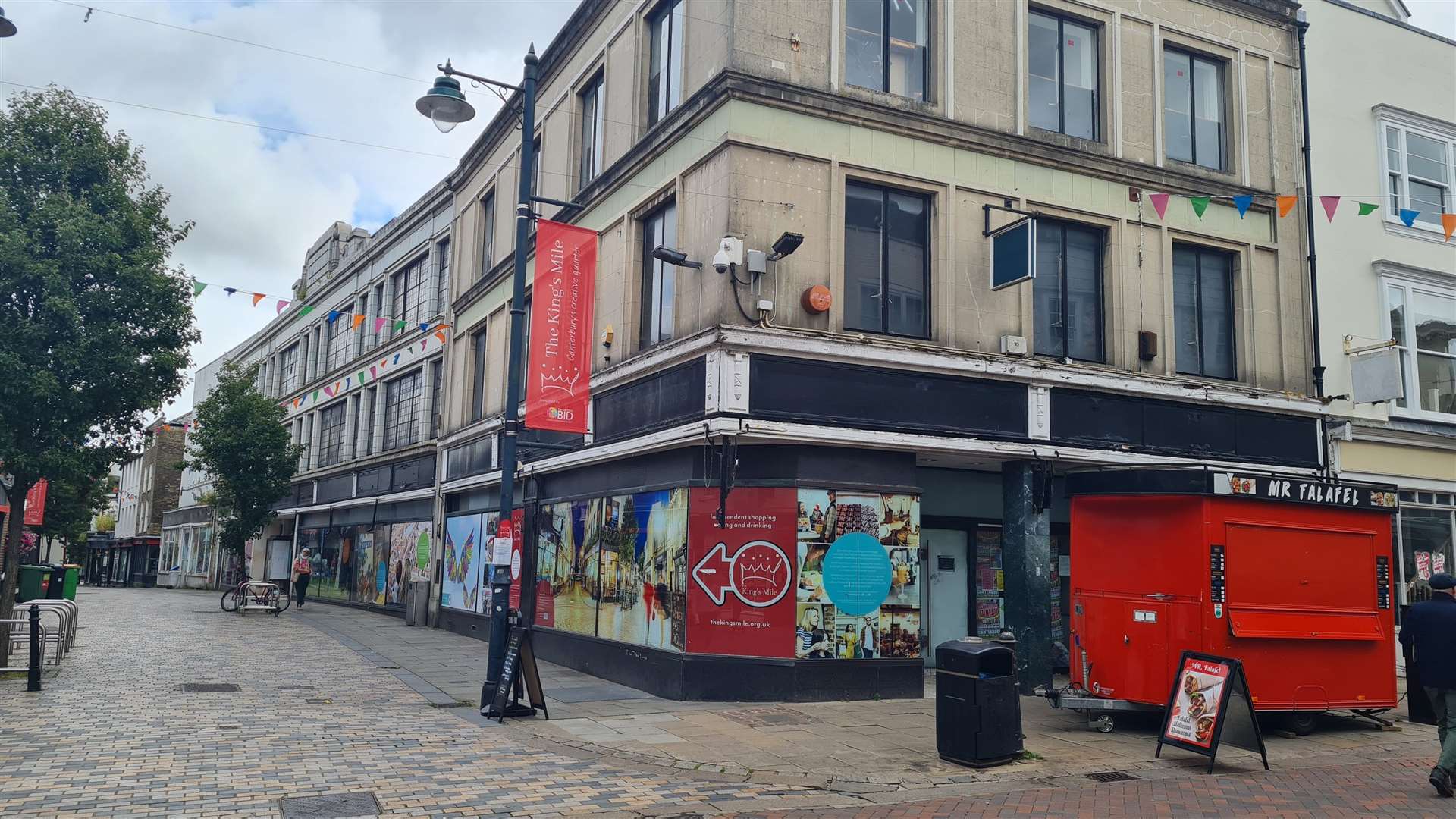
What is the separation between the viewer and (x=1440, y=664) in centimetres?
904

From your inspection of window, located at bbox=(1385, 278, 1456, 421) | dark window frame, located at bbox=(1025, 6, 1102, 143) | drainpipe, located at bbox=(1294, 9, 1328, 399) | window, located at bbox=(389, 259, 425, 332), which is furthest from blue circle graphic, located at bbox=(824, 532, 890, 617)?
window, located at bbox=(389, 259, 425, 332)

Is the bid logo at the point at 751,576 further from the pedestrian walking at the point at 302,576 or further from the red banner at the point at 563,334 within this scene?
the pedestrian walking at the point at 302,576

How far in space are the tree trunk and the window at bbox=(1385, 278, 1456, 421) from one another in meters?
22.0

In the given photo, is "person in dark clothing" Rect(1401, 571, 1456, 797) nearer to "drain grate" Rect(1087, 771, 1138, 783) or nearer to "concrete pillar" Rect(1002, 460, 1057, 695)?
"drain grate" Rect(1087, 771, 1138, 783)

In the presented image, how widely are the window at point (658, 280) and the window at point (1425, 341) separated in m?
13.0

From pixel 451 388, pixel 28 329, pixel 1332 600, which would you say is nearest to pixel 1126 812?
pixel 1332 600

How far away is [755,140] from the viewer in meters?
13.5

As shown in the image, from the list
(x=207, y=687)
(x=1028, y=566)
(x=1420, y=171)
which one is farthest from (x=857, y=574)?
(x=1420, y=171)

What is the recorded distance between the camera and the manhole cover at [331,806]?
7.38 metres

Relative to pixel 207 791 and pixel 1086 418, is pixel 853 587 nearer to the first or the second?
pixel 1086 418

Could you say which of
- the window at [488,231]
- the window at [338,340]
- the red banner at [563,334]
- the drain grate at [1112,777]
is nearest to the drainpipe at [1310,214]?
the drain grate at [1112,777]

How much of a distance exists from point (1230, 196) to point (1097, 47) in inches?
131

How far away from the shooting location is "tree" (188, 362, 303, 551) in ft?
111

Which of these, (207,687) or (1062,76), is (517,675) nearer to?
(207,687)
